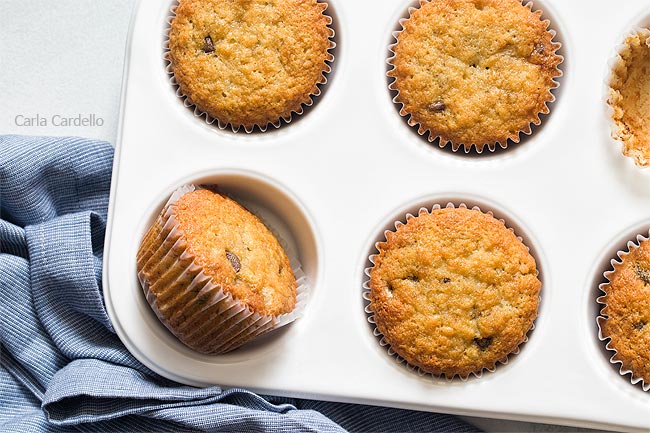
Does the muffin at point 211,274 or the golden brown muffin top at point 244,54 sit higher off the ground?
the golden brown muffin top at point 244,54

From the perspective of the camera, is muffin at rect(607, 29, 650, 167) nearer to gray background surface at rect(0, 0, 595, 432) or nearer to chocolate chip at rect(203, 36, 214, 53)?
chocolate chip at rect(203, 36, 214, 53)

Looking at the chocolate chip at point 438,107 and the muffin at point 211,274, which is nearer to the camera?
the muffin at point 211,274

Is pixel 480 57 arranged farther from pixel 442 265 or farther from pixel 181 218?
pixel 181 218

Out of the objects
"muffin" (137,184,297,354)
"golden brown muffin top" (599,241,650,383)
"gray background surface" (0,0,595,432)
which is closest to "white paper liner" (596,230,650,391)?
"golden brown muffin top" (599,241,650,383)

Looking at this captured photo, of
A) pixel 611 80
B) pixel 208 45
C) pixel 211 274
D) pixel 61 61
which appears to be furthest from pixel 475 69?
pixel 61 61

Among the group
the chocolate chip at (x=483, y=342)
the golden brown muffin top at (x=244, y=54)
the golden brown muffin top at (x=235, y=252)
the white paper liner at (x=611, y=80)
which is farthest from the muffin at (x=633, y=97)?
the golden brown muffin top at (x=235, y=252)

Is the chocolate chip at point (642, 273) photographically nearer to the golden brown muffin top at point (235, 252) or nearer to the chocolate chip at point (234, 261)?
the golden brown muffin top at point (235, 252)

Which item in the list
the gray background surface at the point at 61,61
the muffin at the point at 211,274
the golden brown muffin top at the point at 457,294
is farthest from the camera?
the gray background surface at the point at 61,61

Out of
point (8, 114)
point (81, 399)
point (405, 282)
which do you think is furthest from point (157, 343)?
point (8, 114)
